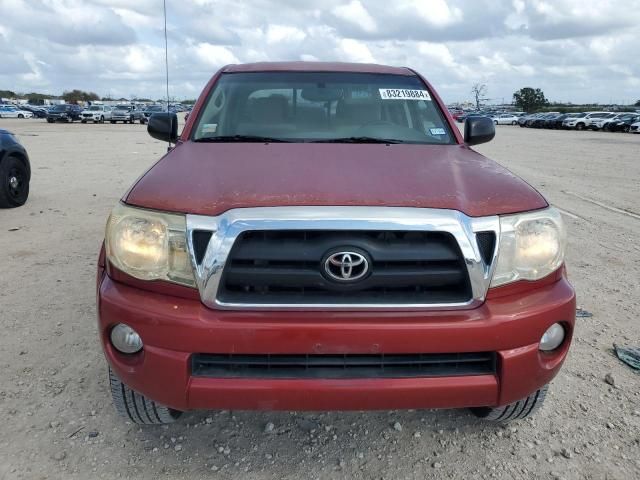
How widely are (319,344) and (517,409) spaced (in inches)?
44.9

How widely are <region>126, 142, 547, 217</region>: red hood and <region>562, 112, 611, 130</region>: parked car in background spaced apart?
45550 millimetres

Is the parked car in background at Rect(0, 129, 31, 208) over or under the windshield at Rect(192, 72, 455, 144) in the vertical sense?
under

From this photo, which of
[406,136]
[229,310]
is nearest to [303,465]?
[229,310]

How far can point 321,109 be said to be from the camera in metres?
3.42

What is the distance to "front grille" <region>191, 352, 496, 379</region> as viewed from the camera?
201cm

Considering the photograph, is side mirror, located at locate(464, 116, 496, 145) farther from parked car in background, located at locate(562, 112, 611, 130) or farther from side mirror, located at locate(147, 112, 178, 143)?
parked car in background, located at locate(562, 112, 611, 130)

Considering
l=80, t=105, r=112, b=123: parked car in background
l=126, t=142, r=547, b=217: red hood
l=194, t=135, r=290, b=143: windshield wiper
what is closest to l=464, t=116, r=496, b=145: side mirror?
l=126, t=142, r=547, b=217: red hood

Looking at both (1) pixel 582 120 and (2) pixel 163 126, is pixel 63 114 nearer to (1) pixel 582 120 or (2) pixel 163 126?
(1) pixel 582 120

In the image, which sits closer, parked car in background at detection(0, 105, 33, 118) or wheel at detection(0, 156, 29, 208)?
wheel at detection(0, 156, 29, 208)

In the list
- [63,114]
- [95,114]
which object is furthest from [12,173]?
[95,114]

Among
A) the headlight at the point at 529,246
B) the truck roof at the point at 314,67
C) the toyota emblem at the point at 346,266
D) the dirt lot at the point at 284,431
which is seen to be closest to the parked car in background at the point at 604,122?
the dirt lot at the point at 284,431

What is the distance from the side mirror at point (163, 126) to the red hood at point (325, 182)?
2.73 ft

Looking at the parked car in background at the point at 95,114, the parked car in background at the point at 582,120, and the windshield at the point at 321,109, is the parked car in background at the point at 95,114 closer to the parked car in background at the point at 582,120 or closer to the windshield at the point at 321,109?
the parked car in background at the point at 582,120

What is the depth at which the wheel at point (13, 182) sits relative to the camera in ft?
24.3
